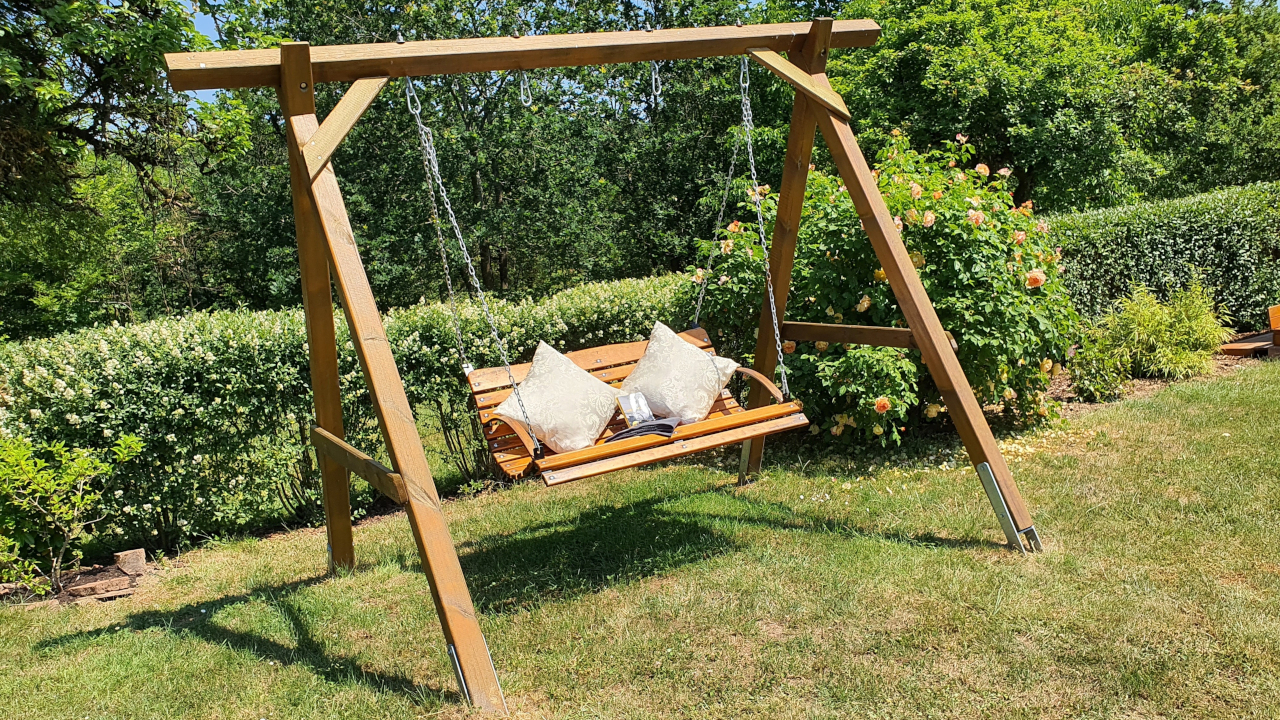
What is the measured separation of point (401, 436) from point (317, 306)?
1.04m

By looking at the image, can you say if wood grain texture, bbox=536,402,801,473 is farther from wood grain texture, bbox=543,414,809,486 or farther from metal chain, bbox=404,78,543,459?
metal chain, bbox=404,78,543,459

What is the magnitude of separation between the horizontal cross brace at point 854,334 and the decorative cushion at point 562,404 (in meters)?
1.10

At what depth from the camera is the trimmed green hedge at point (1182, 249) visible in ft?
26.3

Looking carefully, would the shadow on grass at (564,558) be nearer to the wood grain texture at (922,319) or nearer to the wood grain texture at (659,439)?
the wood grain texture at (922,319)

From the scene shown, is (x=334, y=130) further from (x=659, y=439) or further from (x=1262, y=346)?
(x=1262, y=346)

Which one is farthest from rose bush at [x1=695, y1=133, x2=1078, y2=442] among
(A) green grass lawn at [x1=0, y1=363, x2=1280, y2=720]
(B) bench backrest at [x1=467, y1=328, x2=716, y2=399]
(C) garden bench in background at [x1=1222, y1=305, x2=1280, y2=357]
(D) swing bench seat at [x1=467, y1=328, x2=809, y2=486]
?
(C) garden bench in background at [x1=1222, y1=305, x2=1280, y2=357]

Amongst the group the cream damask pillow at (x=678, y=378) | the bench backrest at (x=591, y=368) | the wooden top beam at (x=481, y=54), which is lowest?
the cream damask pillow at (x=678, y=378)

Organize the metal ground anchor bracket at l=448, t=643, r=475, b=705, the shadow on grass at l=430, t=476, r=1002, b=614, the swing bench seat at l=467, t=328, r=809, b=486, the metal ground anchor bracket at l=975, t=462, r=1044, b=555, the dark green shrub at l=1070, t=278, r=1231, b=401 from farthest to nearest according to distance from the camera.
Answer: the dark green shrub at l=1070, t=278, r=1231, b=401 < the shadow on grass at l=430, t=476, r=1002, b=614 < the metal ground anchor bracket at l=975, t=462, r=1044, b=555 < the swing bench seat at l=467, t=328, r=809, b=486 < the metal ground anchor bracket at l=448, t=643, r=475, b=705

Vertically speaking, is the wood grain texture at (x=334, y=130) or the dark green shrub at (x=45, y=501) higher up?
the wood grain texture at (x=334, y=130)

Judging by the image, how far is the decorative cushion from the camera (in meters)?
4.01

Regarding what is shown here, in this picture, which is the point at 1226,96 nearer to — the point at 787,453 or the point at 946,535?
the point at 787,453

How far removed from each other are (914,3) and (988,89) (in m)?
2.48

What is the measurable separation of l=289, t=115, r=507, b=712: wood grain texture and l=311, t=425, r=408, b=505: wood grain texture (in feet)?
0.17

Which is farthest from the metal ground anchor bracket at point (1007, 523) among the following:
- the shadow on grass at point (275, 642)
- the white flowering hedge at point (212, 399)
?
the white flowering hedge at point (212, 399)
